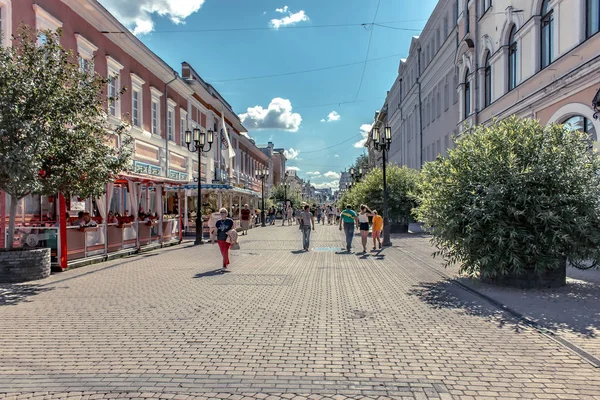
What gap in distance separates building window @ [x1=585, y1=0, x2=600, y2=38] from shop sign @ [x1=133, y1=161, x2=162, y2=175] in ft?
56.2

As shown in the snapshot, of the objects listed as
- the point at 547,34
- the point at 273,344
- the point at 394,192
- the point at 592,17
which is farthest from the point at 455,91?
the point at 273,344

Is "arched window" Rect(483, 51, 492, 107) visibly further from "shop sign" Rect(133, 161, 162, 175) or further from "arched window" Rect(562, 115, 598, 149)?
"shop sign" Rect(133, 161, 162, 175)

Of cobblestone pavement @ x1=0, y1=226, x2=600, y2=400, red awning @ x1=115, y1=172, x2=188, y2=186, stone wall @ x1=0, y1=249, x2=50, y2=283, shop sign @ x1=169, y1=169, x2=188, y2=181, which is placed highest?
shop sign @ x1=169, y1=169, x2=188, y2=181

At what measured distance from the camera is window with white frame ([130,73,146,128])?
21.8 m

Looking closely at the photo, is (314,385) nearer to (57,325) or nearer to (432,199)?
(57,325)

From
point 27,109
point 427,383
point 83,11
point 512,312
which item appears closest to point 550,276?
point 512,312

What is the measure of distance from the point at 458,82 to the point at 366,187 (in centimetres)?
779

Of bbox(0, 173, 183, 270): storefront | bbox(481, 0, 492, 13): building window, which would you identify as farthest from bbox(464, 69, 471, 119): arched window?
bbox(0, 173, 183, 270): storefront

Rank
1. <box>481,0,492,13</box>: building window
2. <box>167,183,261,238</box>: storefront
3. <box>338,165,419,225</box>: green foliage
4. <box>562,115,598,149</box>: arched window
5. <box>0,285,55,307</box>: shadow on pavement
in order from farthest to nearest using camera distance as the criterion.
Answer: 1. <box>338,165,419,225</box>: green foliage
2. <box>167,183,261,238</box>: storefront
3. <box>481,0,492,13</box>: building window
4. <box>562,115,598,149</box>: arched window
5. <box>0,285,55,307</box>: shadow on pavement

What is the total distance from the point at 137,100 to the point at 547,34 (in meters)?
17.5

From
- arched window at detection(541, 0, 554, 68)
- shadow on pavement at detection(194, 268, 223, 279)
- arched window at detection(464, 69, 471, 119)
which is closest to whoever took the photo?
shadow on pavement at detection(194, 268, 223, 279)

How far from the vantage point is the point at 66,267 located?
1132 cm

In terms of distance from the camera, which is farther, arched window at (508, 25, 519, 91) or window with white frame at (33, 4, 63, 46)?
arched window at (508, 25, 519, 91)

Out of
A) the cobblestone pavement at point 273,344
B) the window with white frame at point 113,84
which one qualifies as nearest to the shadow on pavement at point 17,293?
the cobblestone pavement at point 273,344
